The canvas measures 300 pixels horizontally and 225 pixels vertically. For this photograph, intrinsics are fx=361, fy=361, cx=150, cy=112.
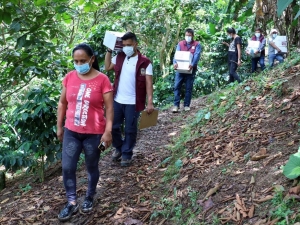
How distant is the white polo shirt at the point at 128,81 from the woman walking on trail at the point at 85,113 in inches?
35.3

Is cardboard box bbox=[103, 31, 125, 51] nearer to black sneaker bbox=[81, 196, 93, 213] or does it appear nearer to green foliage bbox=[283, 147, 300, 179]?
black sneaker bbox=[81, 196, 93, 213]

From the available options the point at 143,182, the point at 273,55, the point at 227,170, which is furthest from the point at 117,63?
the point at 273,55

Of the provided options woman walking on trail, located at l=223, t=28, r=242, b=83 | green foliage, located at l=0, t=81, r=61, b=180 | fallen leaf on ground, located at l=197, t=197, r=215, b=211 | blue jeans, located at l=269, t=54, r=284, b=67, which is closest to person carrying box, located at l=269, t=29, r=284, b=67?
blue jeans, located at l=269, t=54, r=284, b=67

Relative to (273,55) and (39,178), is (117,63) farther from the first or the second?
(273,55)

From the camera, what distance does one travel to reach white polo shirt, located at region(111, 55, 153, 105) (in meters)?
4.63

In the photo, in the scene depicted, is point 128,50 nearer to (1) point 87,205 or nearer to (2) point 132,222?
(1) point 87,205

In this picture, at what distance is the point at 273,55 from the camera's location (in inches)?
381

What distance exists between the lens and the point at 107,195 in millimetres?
4254

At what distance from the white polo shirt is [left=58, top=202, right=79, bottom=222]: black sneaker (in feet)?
4.90

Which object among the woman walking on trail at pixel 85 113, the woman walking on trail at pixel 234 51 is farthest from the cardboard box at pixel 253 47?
the woman walking on trail at pixel 85 113

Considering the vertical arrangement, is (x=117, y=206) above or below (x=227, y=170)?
below

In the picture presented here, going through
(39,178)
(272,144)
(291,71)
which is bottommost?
(39,178)

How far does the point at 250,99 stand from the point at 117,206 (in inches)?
108

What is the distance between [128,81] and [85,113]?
3.89 feet
